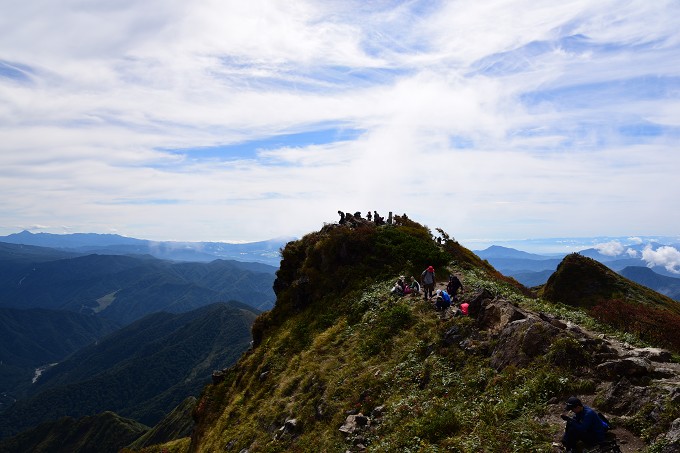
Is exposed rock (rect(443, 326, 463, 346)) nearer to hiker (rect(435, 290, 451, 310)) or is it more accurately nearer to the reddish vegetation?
hiker (rect(435, 290, 451, 310))

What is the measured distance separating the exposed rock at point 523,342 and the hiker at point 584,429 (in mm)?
3849

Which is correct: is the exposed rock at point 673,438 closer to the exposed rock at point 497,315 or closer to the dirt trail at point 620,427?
the dirt trail at point 620,427

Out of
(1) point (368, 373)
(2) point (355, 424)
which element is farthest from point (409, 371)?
(2) point (355, 424)

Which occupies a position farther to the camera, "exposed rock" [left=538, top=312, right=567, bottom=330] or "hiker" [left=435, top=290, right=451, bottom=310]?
"hiker" [left=435, top=290, right=451, bottom=310]

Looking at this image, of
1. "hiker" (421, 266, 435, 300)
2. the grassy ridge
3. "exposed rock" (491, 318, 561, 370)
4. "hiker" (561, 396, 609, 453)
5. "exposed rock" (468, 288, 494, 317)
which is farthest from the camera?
"hiker" (421, 266, 435, 300)

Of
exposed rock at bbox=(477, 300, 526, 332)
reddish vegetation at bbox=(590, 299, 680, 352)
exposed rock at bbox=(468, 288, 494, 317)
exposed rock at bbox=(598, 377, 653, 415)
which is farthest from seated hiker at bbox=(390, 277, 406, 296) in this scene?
exposed rock at bbox=(598, 377, 653, 415)

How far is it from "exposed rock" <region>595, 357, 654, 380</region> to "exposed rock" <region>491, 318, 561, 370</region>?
1.93m

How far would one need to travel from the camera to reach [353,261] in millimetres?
33281

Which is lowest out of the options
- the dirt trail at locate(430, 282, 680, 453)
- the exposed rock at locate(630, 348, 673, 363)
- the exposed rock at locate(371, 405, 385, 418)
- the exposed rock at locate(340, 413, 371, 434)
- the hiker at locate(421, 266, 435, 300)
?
the exposed rock at locate(340, 413, 371, 434)

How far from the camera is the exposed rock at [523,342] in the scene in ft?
48.3

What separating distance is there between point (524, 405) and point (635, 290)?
5074 cm

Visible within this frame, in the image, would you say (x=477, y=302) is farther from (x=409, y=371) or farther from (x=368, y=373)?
(x=368, y=373)

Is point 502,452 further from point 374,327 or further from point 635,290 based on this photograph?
point 635,290

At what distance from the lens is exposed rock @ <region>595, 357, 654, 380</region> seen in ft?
39.8
